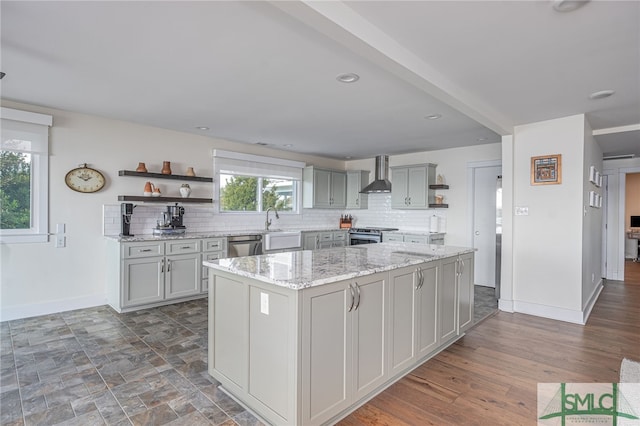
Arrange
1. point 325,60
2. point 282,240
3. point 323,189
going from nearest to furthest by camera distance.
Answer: point 325,60 < point 282,240 < point 323,189

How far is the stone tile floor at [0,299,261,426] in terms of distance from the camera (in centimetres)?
207

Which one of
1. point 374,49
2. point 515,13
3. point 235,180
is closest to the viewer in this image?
point 515,13

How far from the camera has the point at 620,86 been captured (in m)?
2.96

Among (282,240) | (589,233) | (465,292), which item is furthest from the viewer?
(282,240)

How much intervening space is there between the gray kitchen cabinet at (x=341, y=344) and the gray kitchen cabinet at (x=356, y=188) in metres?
4.84

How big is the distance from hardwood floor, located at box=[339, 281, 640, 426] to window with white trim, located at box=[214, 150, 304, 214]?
393 centimetres

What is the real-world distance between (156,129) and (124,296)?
2299 mm

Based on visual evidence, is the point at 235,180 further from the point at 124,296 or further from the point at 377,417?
the point at 377,417

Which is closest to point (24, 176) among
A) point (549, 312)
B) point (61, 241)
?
point (61, 241)

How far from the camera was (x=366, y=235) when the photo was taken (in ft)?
20.8

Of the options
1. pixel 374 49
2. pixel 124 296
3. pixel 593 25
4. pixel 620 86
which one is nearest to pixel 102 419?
pixel 124 296

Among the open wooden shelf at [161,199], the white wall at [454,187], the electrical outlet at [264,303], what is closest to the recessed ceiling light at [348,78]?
the electrical outlet at [264,303]

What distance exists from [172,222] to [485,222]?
492 centimetres

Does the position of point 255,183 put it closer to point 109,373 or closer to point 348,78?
point 348,78
